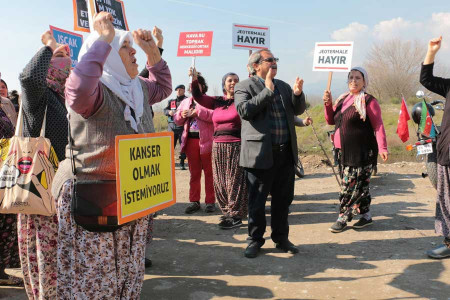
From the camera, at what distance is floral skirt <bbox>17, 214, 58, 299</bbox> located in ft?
9.18

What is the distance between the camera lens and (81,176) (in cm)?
241

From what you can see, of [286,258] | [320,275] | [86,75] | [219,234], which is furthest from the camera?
[219,234]

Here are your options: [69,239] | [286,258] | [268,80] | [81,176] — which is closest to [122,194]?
[81,176]

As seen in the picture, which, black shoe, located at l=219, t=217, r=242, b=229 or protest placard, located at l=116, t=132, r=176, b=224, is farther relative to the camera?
black shoe, located at l=219, t=217, r=242, b=229

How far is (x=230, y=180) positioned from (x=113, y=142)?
11.7ft

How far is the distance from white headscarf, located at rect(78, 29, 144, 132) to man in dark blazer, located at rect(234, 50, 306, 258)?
176 centimetres

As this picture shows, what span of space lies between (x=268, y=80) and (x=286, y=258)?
6.29 ft

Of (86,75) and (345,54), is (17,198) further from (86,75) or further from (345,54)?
(345,54)

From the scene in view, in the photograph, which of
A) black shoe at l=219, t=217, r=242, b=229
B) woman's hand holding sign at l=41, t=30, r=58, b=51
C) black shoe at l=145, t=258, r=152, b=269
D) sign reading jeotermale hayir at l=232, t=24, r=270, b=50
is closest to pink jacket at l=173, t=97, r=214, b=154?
black shoe at l=219, t=217, r=242, b=229

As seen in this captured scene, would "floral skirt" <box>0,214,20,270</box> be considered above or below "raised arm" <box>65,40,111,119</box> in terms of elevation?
below

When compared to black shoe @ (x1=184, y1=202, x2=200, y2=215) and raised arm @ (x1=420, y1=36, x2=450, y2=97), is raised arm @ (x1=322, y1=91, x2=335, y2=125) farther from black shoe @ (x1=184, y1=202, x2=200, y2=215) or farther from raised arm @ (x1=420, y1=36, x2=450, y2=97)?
black shoe @ (x1=184, y1=202, x2=200, y2=215)

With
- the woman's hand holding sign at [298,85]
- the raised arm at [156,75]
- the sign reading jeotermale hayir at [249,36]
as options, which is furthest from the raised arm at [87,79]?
the sign reading jeotermale hayir at [249,36]

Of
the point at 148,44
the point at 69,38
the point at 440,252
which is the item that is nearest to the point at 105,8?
the point at 69,38

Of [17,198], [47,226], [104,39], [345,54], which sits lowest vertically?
[47,226]
